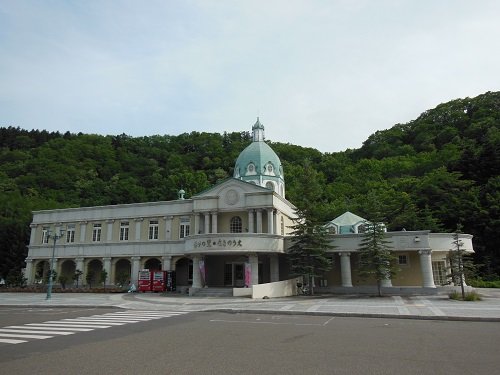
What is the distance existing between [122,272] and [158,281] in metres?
5.74

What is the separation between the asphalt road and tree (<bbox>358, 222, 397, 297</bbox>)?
45.8 ft

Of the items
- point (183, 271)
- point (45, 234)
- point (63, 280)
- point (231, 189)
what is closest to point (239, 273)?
point (183, 271)

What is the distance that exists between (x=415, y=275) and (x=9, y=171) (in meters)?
66.7

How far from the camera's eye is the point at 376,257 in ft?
88.1

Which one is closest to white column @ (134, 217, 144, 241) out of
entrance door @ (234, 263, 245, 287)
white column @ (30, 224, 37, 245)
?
entrance door @ (234, 263, 245, 287)

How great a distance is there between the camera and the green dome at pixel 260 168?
37.8 meters

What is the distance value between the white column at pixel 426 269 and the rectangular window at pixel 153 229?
2312 centimetres

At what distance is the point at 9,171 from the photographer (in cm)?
6819

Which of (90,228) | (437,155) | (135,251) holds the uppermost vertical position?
(437,155)

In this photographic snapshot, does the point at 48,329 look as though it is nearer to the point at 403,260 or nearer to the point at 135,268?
the point at 135,268

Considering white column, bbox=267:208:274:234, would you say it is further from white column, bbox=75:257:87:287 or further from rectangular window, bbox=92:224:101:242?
white column, bbox=75:257:87:287

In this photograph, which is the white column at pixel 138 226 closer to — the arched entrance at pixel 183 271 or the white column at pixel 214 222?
the arched entrance at pixel 183 271

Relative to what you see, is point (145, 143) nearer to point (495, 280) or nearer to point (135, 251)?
point (135, 251)

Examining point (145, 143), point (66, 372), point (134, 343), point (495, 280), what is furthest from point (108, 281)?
point (145, 143)
